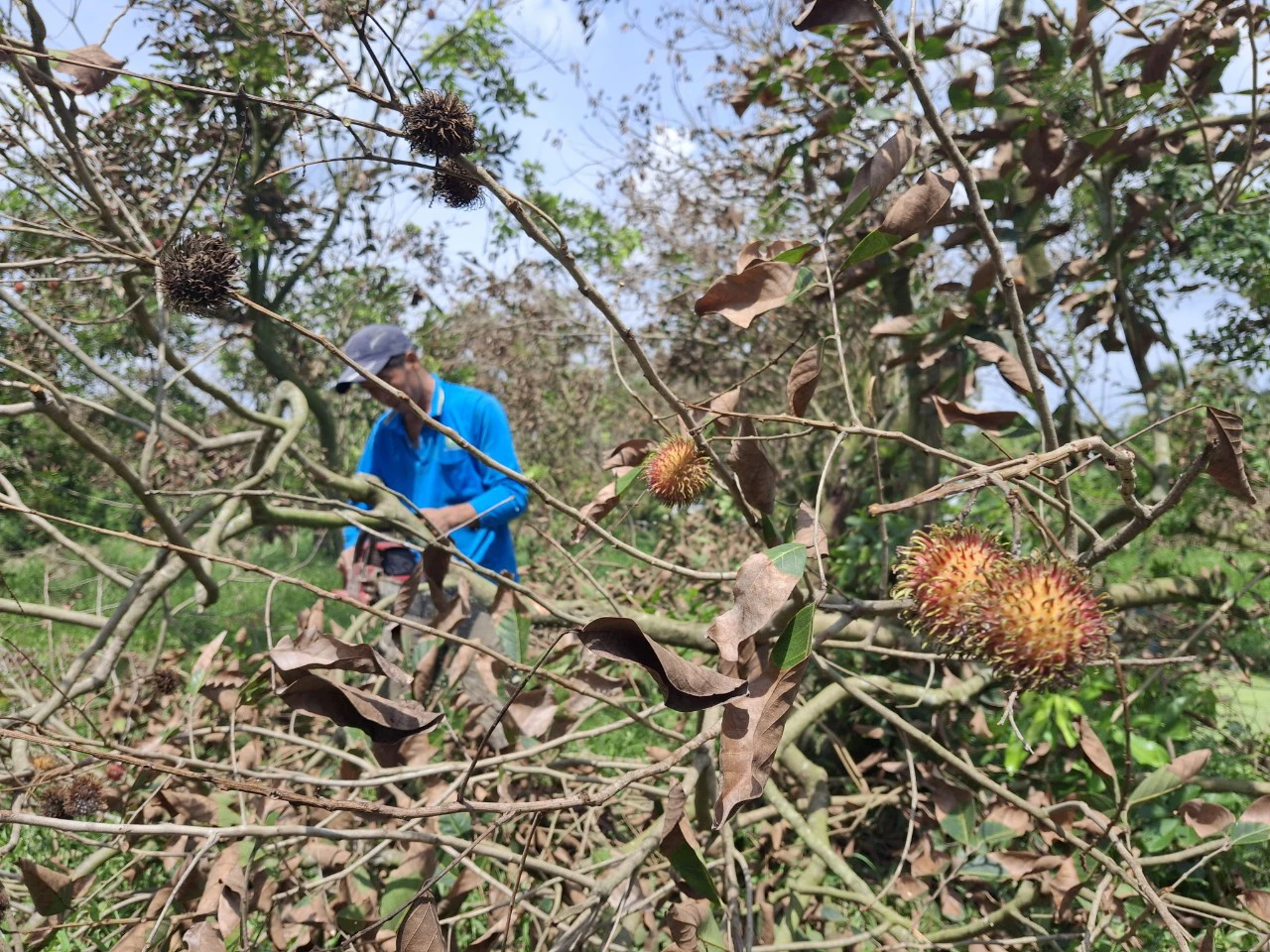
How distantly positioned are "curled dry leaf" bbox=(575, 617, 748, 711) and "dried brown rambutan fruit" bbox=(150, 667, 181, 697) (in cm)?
204

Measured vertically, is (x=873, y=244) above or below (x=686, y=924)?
above

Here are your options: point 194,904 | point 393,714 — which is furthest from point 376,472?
point 393,714

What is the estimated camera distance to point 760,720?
0.73m

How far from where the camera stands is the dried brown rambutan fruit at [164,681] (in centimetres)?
219

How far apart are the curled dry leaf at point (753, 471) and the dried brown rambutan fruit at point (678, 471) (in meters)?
0.13

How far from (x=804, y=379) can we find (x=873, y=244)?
0.19 meters

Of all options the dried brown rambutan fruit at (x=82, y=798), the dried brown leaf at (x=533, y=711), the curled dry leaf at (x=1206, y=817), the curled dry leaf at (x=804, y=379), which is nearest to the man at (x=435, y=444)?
the dried brown rambutan fruit at (x=82, y=798)

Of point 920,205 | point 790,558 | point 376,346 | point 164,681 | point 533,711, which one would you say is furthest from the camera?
point 376,346

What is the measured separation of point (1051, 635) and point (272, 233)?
587cm

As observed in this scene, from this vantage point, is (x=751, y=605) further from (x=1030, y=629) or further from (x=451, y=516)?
(x=451, y=516)

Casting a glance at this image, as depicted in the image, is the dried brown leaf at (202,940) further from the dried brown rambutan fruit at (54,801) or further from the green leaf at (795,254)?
the green leaf at (795,254)

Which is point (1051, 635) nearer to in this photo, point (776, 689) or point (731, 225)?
point (776, 689)

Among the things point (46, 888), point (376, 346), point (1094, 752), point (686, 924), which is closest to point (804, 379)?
point (686, 924)

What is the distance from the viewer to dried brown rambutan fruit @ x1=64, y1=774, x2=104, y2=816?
1.67m
